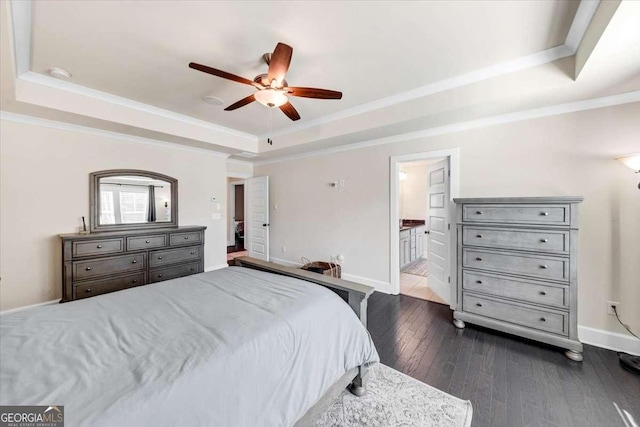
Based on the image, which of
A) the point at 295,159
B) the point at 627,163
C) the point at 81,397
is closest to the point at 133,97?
the point at 295,159

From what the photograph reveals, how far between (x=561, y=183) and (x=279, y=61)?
315 centimetres

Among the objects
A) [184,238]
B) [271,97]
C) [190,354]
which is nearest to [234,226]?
[184,238]

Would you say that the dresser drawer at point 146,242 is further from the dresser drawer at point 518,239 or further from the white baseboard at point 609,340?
the white baseboard at point 609,340

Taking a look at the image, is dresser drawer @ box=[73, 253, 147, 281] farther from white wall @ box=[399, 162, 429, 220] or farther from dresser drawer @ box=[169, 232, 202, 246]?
white wall @ box=[399, 162, 429, 220]

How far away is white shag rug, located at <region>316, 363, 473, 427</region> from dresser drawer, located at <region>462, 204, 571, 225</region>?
1.75 metres

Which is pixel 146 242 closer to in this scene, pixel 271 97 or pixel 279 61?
pixel 271 97

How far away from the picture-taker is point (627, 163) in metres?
2.13

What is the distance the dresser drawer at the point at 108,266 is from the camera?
3041 millimetres

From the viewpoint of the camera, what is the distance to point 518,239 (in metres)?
2.48

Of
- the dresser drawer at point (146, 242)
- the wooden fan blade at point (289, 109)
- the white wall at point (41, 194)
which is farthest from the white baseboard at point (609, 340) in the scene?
the white wall at point (41, 194)

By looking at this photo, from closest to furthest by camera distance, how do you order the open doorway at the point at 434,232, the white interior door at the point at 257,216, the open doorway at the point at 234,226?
the open doorway at the point at 434,232 < the white interior door at the point at 257,216 < the open doorway at the point at 234,226

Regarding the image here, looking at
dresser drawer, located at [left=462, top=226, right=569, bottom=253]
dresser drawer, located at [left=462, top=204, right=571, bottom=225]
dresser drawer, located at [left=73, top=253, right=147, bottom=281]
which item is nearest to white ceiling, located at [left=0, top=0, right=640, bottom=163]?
dresser drawer, located at [left=462, top=204, right=571, bottom=225]

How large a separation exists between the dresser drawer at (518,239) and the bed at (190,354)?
5.75 ft

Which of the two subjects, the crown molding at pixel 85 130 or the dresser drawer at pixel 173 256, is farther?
the dresser drawer at pixel 173 256
